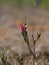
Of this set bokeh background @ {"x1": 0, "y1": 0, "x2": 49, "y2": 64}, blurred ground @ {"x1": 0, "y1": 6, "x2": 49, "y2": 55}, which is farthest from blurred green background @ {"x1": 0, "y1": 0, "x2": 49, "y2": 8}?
blurred ground @ {"x1": 0, "y1": 6, "x2": 49, "y2": 55}

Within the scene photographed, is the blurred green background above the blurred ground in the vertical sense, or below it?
below

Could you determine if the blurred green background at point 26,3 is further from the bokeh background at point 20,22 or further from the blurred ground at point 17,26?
the blurred ground at point 17,26

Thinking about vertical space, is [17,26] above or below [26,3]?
above

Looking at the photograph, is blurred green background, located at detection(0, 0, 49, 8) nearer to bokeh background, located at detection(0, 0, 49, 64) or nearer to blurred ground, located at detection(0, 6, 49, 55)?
bokeh background, located at detection(0, 0, 49, 64)

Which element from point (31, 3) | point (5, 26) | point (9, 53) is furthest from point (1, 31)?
point (31, 3)

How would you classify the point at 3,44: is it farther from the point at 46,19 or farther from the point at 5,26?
the point at 46,19

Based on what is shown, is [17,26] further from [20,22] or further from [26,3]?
[26,3]

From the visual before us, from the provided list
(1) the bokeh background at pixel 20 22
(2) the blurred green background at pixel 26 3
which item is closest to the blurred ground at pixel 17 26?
(1) the bokeh background at pixel 20 22

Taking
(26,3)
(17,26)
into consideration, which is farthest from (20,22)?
(26,3)

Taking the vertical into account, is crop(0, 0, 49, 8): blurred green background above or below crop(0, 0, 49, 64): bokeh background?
below

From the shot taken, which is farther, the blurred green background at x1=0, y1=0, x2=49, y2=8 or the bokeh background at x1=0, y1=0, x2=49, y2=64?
the blurred green background at x1=0, y1=0, x2=49, y2=8
